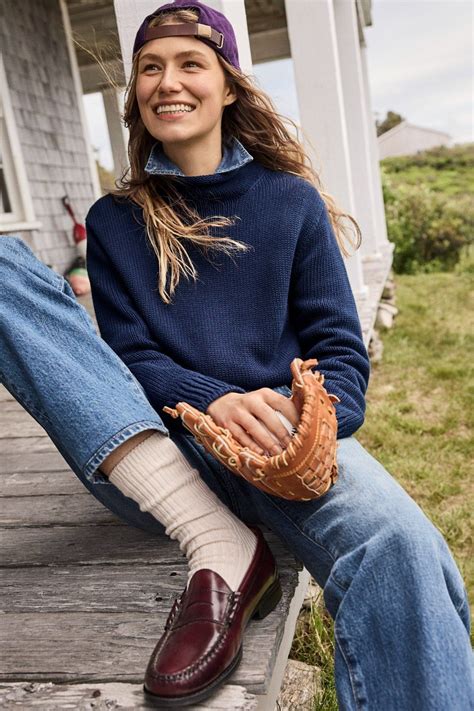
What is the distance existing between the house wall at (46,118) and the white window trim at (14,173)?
9cm

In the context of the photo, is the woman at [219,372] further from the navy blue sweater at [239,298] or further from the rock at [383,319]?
the rock at [383,319]

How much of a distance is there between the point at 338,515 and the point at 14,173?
199 inches

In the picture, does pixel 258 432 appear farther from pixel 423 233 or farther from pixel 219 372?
pixel 423 233

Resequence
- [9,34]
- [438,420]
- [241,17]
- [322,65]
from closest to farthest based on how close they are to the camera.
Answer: [241,17] → [322,65] → [438,420] → [9,34]

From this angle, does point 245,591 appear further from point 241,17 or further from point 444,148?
point 444,148

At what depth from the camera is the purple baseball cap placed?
1.65m

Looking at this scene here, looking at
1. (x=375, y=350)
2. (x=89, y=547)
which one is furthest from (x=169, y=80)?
(x=375, y=350)

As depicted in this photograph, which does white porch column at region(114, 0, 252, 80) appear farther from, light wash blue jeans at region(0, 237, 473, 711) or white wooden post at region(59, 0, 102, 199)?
white wooden post at region(59, 0, 102, 199)

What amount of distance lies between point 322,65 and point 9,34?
127 inches

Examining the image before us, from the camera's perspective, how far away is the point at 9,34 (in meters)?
5.70

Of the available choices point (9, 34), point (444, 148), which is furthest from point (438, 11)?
point (9, 34)

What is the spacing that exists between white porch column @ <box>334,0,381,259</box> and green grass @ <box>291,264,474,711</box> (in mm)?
983

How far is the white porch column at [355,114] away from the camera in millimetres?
5613

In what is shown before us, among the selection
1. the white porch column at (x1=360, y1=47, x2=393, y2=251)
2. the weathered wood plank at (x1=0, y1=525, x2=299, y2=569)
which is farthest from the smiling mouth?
the white porch column at (x1=360, y1=47, x2=393, y2=251)
